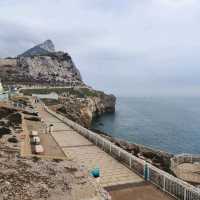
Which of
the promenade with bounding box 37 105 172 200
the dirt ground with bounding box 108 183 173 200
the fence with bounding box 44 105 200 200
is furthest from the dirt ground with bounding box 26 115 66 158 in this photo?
the dirt ground with bounding box 108 183 173 200

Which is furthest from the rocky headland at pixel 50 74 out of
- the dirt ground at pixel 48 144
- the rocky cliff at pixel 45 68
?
the dirt ground at pixel 48 144

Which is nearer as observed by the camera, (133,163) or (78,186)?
(78,186)

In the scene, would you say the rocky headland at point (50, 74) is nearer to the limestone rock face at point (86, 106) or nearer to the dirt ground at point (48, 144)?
the limestone rock face at point (86, 106)

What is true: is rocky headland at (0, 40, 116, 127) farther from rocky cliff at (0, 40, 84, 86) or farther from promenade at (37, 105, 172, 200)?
promenade at (37, 105, 172, 200)

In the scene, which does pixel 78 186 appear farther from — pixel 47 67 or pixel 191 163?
pixel 47 67

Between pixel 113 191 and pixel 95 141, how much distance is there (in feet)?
36.9

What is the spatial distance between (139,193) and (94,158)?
6.99m

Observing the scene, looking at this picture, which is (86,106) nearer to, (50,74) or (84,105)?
(84,105)

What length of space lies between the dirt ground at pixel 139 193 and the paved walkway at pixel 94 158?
92 cm

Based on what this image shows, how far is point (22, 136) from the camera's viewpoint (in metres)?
26.0

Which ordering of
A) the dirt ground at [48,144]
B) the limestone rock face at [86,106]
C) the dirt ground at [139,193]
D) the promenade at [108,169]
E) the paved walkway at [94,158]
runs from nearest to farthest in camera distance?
the dirt ground at [139,193], the promenade at [108,169], the paved walkway at [94,158], the dirt ground at [48,144], the limestone rock face at [86,106]

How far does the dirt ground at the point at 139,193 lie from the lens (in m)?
13.7

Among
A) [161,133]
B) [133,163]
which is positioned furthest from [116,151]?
[161,133]

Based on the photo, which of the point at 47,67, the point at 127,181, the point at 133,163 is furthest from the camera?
the point at 47,67
